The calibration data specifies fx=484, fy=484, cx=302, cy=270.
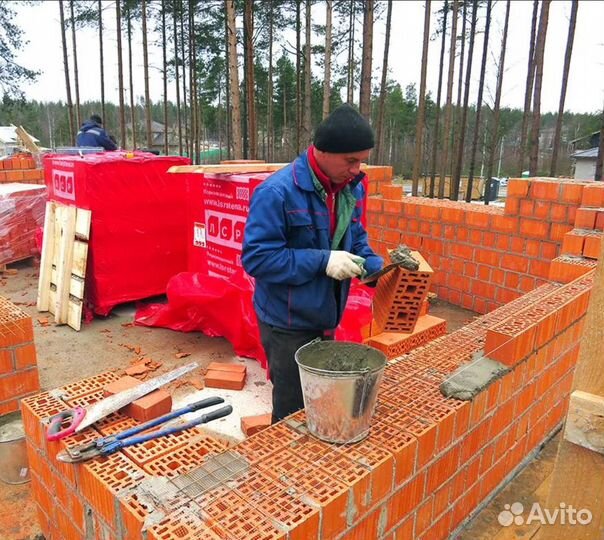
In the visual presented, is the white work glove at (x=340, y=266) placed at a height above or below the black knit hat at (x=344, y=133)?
below

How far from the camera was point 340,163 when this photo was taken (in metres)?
2.13

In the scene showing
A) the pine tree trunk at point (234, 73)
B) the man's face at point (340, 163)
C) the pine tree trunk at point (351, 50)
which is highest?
the pine tree trunk at point (351, 50)

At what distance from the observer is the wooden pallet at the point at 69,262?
5129 mm

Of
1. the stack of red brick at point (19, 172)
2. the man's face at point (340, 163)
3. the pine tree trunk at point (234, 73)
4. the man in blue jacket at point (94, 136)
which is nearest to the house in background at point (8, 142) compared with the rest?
the stack of red brick at point (19, 172)

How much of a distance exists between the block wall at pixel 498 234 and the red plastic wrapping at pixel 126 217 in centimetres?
274

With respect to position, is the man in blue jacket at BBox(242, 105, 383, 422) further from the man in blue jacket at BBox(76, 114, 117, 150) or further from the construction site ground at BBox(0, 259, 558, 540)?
the man in blue jacket at BBox(76, 114, 117, 150)

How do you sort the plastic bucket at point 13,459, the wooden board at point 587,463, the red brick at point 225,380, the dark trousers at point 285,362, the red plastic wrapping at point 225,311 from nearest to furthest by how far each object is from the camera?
1. the wooden board at point 587,463
2. the dark trousers at point 285,362
3. the plastic bucket at point 13,459
4. the red brick at point 225,380
5. the red plastic wrapping at point 225,311

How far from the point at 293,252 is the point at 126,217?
3736 millimetres

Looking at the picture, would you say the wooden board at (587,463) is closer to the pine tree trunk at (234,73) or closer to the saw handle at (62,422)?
the saw handle at (62,422)

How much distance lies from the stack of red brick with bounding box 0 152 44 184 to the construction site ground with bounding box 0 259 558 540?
3235 mm

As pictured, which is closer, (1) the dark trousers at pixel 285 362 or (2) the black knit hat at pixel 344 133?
(2) the black knit hat at pixel 344 133

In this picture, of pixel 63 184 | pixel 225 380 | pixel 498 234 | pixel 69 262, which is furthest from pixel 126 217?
pixel 498 234

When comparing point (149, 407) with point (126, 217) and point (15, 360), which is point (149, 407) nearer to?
point (15, 360)

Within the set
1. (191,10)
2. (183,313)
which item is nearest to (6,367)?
(183,313)
